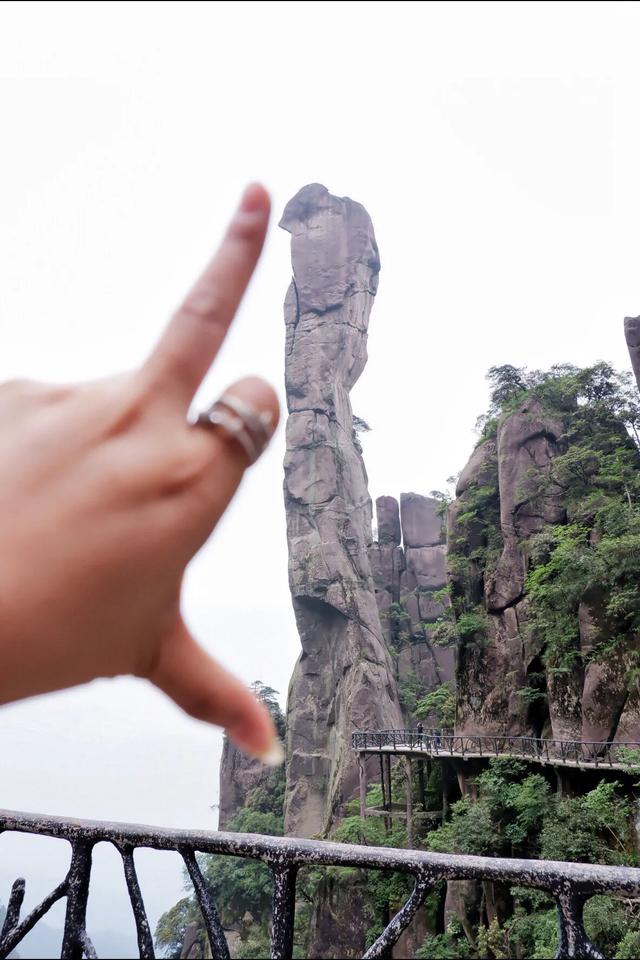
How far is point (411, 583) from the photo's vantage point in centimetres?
2506

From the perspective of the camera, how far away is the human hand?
849 mm

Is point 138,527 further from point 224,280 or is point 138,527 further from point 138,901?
point 138,901

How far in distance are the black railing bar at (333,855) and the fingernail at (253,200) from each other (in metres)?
1.68

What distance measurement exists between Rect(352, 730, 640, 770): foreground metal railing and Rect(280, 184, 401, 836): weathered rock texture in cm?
531

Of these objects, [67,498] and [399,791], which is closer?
[67,498]

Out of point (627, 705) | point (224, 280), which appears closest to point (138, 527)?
point (224, 280)

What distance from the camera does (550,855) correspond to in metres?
8.31

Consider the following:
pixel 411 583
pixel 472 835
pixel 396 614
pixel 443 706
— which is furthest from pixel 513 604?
pixel 411 583

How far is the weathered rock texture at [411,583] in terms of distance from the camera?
22984 mm

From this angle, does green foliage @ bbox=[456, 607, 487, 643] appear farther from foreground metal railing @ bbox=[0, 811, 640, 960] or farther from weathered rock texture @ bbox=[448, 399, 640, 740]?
foreground metal railing @ bbox=[0, 811, 640, 960]

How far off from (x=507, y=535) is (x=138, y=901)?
41.0ft

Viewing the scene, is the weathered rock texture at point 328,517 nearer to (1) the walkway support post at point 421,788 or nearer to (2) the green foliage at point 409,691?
(2) the green foliage at point 409,691

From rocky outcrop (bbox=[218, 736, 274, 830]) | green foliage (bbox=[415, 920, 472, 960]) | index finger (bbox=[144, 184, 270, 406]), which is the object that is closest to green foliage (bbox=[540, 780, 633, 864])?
green foliage (bbox=[415, 920, 472, 960])

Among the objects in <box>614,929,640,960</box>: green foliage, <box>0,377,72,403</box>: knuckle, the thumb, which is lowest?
<box>614,929,640,960</box>: green foliage
